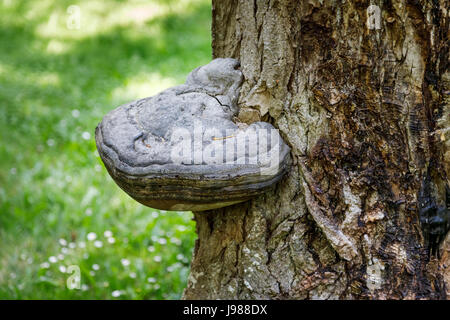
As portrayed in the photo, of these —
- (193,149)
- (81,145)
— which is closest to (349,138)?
(193,149)

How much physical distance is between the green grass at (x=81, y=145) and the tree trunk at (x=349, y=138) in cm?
132

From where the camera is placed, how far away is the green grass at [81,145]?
313cm

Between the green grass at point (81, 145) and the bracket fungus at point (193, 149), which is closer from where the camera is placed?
the bracket fungus at point (193, 149)

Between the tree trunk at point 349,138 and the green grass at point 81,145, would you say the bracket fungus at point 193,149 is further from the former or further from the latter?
the green grass at point 81,145

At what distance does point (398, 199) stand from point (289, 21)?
2.65 feet

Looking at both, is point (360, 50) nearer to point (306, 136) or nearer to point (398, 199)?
point (306, 136)

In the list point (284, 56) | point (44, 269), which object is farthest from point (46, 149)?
point (284, 56)

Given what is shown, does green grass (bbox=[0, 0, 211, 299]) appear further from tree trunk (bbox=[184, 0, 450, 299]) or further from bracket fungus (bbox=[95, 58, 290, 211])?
bracket fungus (bbox=[95, 58, 290, 211])

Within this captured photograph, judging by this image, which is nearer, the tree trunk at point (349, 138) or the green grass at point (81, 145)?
the tree trunk at point (349, 138)

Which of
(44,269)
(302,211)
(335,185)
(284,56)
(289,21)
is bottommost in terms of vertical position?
(44,269)

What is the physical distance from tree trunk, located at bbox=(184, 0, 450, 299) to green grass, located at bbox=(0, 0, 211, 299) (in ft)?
4.34

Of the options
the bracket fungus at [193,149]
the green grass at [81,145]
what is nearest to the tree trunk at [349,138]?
the bracket fungus at [193,149]

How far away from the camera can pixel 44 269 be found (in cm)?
310

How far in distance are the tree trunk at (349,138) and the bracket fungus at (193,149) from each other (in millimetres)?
142
